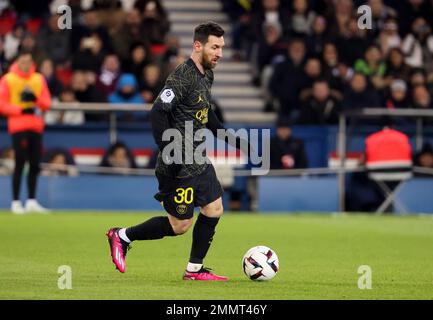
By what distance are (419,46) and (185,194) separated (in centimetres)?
1680

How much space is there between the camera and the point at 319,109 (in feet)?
73.9

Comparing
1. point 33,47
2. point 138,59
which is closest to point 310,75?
point 138,59

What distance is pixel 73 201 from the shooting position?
20984mm

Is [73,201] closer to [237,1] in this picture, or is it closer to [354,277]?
[237,1]

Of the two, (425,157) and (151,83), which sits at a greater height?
(151,83)

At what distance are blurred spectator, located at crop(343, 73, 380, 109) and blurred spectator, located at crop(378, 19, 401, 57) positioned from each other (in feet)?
8.05

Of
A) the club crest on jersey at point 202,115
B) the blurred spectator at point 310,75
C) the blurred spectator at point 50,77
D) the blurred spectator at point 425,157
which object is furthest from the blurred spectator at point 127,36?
the club crest on jersey at point 202,115

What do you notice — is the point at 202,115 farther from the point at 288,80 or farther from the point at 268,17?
the point at 268,17

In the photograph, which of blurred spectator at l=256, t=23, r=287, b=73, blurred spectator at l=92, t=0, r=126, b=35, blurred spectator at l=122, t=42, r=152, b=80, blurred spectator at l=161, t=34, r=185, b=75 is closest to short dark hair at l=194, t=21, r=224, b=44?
blurred spectator at l=161, t=34, r=185, b=75

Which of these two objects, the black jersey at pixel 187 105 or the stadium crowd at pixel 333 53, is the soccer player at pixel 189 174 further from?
the stadium crowd at pixel 333 53

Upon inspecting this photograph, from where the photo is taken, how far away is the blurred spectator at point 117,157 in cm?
2112

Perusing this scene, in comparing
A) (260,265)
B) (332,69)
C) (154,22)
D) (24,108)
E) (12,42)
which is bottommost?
(260,265)

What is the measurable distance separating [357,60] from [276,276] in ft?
47.4

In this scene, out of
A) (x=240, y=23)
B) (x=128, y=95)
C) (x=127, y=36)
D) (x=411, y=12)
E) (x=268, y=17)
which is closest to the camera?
(x=128, y=95)
